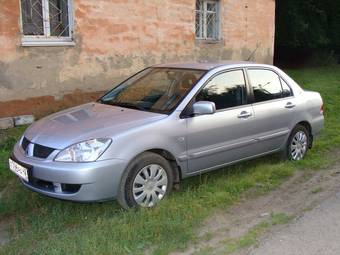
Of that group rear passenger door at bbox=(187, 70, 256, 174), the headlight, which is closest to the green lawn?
rear passenger door at bbox=(187, 70, 256, 174)

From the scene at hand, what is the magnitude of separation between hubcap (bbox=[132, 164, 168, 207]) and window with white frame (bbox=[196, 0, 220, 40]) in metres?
8.30

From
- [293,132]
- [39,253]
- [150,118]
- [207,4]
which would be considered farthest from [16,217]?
[207,4]

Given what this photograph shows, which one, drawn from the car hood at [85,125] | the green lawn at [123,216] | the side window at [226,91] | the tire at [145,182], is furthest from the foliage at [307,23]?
the tire at [145,182]

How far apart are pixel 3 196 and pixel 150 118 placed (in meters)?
1.89

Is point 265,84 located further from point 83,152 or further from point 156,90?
point 83,152

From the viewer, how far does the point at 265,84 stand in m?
6.20

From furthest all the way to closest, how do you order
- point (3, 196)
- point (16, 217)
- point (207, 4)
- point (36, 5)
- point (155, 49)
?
point (207, 4) < point (155, 49) < point (36, 5) < point (3, 196) < point (16, 217)

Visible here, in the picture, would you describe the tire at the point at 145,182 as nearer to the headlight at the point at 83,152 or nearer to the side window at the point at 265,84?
the headlight at the point at 83,152

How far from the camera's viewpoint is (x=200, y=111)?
5.04 meters

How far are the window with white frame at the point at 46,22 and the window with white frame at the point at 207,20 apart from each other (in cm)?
440

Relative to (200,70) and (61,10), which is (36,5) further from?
(200,70)

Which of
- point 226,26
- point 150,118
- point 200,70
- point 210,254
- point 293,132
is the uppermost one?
point 226,26

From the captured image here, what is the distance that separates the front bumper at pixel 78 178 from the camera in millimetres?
4316

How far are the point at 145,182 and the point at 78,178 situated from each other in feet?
2.38
